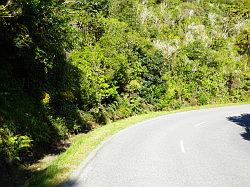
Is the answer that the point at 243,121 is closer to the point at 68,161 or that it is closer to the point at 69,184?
the point at 68,161

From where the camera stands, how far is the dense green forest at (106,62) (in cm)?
1504

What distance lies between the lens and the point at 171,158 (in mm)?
12961

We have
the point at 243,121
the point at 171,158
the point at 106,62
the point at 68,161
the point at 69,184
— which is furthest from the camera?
the point at 106,62

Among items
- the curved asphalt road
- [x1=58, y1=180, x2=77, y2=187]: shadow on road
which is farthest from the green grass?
the curved asphalt road

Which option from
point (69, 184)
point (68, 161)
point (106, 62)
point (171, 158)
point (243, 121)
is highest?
point (106, 62)

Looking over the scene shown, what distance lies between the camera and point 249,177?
10695 millimetres

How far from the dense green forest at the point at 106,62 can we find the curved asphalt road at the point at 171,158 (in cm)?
358

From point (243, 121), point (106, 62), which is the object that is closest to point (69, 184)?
point (106, 62)

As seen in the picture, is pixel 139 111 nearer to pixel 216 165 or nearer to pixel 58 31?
pixel 58 31

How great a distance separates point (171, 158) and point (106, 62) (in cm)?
1415

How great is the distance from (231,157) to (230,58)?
30.4 metres

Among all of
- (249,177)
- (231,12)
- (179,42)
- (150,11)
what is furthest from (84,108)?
(231,12)

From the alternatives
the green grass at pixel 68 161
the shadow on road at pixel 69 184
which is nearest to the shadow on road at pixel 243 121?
the green grass at pixel 68 161

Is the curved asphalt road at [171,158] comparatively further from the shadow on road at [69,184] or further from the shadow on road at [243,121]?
the shadow on road at [243,121]
